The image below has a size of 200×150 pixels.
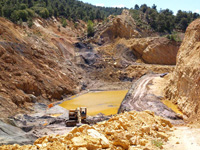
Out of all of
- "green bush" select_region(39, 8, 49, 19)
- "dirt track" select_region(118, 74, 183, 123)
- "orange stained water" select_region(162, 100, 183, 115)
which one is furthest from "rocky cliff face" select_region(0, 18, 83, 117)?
"green bush" select_region(39, 8, 49, 19)

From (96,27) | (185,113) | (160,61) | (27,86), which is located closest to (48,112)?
(27,86)

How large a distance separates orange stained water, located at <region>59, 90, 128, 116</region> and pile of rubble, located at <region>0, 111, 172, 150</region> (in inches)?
480

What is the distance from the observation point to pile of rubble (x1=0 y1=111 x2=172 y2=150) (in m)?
5.79

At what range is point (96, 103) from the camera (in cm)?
2434

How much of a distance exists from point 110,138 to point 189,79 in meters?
11.4

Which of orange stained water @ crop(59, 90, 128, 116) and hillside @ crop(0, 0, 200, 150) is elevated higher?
hillside @ crop(0, 0, 200, 150)

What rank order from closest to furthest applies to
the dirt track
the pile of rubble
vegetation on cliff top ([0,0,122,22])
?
the pile of rubble → the dirt track → vegetation on cliff top ([0,0,122,22])

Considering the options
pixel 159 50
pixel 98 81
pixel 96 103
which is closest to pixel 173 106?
pixel 96 103

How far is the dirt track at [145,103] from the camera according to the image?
605 inches

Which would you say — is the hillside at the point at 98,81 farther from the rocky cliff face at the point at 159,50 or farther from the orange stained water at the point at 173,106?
the rocky cliff face at the point at 159,50

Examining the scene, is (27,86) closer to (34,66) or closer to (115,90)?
(34,66)

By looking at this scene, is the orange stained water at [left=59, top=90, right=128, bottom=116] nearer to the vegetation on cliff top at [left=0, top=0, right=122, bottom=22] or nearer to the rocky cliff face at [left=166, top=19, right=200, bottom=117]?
the rocky cliff face at [left=166, top=19, right=200, bottom=117]

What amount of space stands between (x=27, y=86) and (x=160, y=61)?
27.9m

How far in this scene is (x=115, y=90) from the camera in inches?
1268
